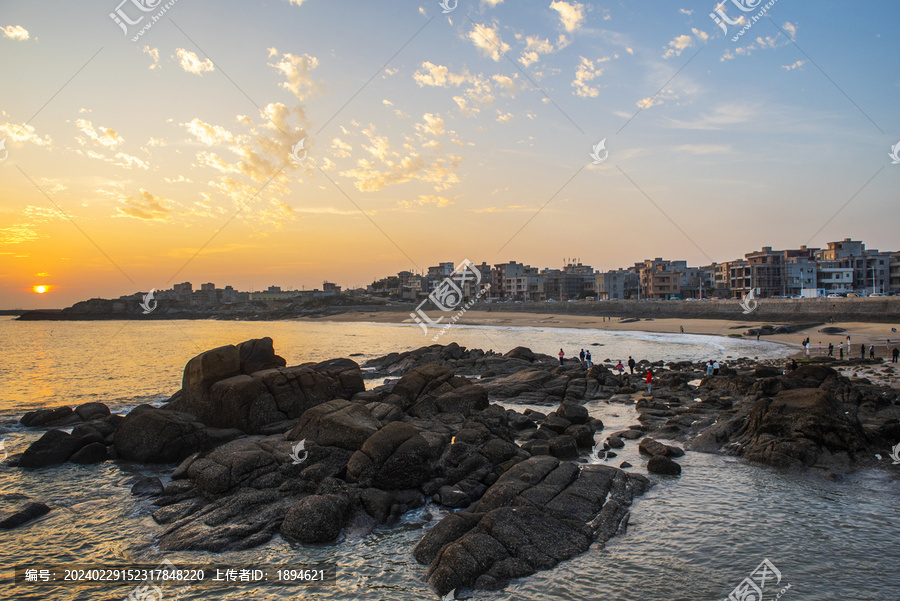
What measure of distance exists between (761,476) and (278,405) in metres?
19.1

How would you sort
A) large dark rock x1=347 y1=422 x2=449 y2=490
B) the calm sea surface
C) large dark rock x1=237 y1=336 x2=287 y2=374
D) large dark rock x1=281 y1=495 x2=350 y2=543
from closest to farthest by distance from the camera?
the calm sea surface, large dark rock x1=281 y1=495 x2=350 y2=543, large dark rock x1=347 y1=422 x2=449 y2=490, large dark rock x1=237 y1=336 x2=287 y2=374

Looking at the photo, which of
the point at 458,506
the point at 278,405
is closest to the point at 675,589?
the point at 458,506

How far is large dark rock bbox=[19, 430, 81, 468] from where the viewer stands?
1816cm

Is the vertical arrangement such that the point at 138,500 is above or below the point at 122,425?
below

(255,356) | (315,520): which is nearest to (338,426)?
(315,520)

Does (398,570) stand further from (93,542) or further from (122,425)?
(122,425)

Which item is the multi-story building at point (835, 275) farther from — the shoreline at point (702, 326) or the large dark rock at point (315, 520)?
the large dark rock at point (315, 520)

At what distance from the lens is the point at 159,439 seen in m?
18.6

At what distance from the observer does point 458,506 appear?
1362 centimetres
